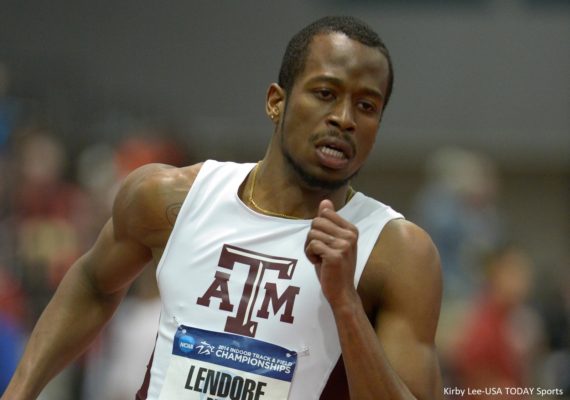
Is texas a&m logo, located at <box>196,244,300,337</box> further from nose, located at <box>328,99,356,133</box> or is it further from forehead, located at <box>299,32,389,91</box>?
forehead, located at <box>299,32,389,91</box>

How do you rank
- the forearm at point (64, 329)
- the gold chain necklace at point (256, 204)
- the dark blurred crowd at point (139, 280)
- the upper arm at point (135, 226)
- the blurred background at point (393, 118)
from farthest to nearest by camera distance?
the blurred background at point (393, 118) < the dark blurred crowd at point (139, 280) < the forearm at point (64, 329) < the upper arm at point (135, 226) < the gold chain necklace at point (256, 204)

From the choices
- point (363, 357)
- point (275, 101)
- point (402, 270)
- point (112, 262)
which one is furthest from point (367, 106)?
point (112, 262)

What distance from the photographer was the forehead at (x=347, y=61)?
13.7 ft

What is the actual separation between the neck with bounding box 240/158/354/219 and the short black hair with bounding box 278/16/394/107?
1.11 ft

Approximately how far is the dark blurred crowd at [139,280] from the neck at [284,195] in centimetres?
353

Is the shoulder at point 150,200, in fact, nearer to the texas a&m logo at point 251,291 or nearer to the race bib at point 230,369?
the texas a&m logo at point 251,291

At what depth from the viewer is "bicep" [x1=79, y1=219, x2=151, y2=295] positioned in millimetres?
4730

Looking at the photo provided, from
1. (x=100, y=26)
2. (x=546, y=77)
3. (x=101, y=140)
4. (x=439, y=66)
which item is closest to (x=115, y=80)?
(x=100, y=26)

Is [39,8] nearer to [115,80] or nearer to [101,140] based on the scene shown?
[115,80]

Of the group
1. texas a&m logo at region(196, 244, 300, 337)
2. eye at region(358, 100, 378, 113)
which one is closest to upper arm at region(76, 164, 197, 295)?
texas a&m logo at region(196, 244, 300, 337)

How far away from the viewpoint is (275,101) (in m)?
4.53

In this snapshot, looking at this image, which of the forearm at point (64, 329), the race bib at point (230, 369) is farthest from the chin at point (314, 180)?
the forearm at point (64, 329)

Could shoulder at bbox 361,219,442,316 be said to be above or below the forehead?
below

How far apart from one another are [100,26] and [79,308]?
849 centimetres
